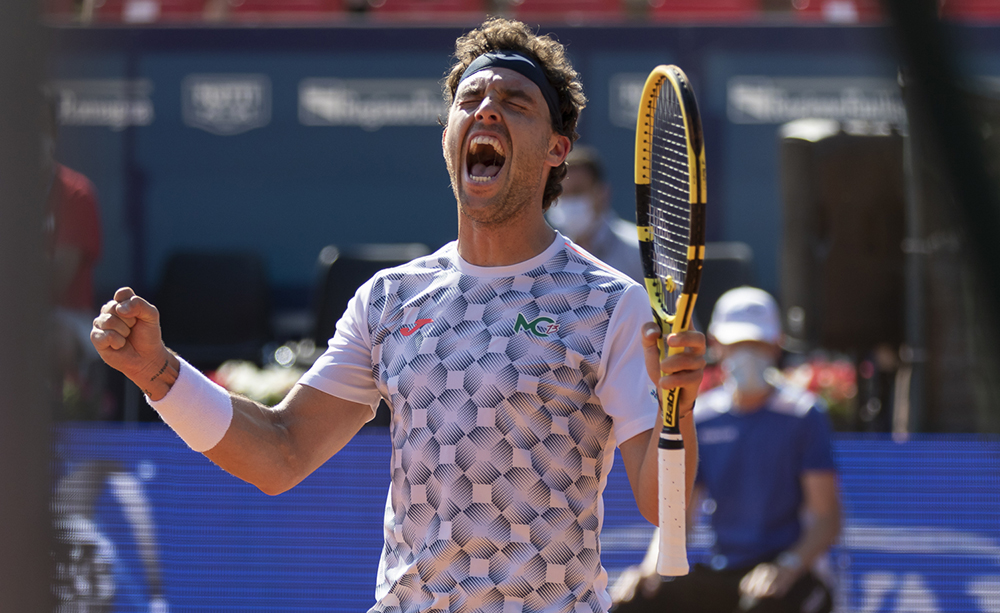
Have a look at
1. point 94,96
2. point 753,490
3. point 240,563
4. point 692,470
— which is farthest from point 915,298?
point 94,96

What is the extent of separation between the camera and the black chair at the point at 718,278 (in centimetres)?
661

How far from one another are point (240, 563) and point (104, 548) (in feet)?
1.63

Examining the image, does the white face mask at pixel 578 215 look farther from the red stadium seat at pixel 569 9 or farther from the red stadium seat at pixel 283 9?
the red stadium seat at pixel 283 9

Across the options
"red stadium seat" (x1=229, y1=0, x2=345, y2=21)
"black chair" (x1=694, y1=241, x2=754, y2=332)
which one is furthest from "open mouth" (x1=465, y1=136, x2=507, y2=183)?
"red stadium seat" (x1=229, y1=0, x2=345, y2=21)

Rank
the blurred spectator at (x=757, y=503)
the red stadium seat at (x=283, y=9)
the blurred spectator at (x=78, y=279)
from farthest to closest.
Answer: the red stadium seat at (x=283, y=9)
the blurred spectator at (x=78, y=279)
the blurred spectator at (x=757, y=503)

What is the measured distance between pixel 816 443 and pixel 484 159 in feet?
8.39

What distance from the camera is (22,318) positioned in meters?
1.79

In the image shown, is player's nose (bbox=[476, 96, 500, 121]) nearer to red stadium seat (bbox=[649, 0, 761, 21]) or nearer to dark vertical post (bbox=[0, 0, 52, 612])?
dark vertical post (bbox=[0, 0, 52, 612])

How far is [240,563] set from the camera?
161 inches

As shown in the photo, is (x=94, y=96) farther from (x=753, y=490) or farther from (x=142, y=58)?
(x=753, y=490)

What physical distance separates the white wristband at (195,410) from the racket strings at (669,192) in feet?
3.09

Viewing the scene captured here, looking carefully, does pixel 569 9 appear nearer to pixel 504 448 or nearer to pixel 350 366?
pixel 350 366

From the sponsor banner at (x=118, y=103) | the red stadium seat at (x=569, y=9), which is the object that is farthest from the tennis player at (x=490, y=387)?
the red stadium seat at (x=569, y=9)

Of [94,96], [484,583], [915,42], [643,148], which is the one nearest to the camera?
[915,42]
